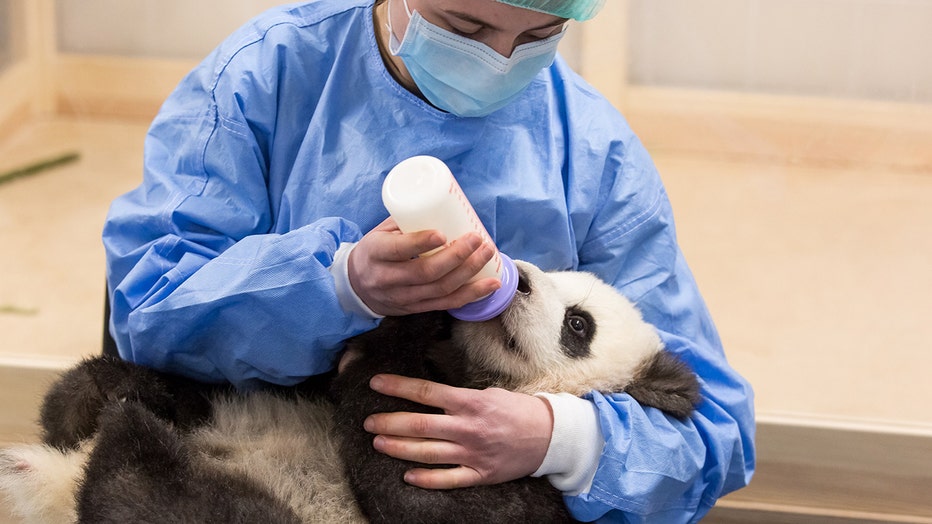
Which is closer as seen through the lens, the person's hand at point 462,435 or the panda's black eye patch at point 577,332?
the person's hand at point 462,435

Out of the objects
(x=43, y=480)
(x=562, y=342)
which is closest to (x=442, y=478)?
(x=562, y=342)

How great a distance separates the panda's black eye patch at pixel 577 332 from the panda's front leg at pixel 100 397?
532mm

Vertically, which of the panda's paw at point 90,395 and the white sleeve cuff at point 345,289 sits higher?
the white sleeve cuff at point 345,289

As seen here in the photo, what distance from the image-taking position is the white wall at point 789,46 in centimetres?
260

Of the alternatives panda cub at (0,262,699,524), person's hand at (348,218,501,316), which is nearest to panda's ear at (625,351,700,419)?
panda cub at (0,262,699,524)

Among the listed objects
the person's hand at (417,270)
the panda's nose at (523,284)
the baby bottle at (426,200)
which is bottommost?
the panda's nose at (523,284)

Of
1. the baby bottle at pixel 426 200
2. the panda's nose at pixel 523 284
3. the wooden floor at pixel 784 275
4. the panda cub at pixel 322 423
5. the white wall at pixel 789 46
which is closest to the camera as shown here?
the baby bottle at pixel 426 200

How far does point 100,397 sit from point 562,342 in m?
0.65

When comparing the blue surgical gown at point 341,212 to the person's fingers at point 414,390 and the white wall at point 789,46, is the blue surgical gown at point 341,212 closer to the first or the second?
the person's fingers at point 414,390

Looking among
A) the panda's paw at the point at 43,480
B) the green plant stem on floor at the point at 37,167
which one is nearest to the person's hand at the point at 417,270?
the panda's paw at the point at 43,480

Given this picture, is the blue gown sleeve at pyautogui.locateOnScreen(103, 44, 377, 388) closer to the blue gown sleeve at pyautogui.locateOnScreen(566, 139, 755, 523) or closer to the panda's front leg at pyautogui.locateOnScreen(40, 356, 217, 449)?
the panda's front leg at pyautogui.locateOnScreen(40, 356, 217, 449)

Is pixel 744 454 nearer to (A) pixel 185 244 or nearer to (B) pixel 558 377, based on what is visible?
(B) pixel 558 377

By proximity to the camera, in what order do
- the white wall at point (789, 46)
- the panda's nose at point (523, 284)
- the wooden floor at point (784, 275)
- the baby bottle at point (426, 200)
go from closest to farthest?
1. the baby bottle at point (426, 200)
2. the panda's nose at point (523, 284)
3. the wooden floor at point (784, 275)
4. the white wall at point (789, 46)

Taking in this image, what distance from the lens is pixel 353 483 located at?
132 cm
